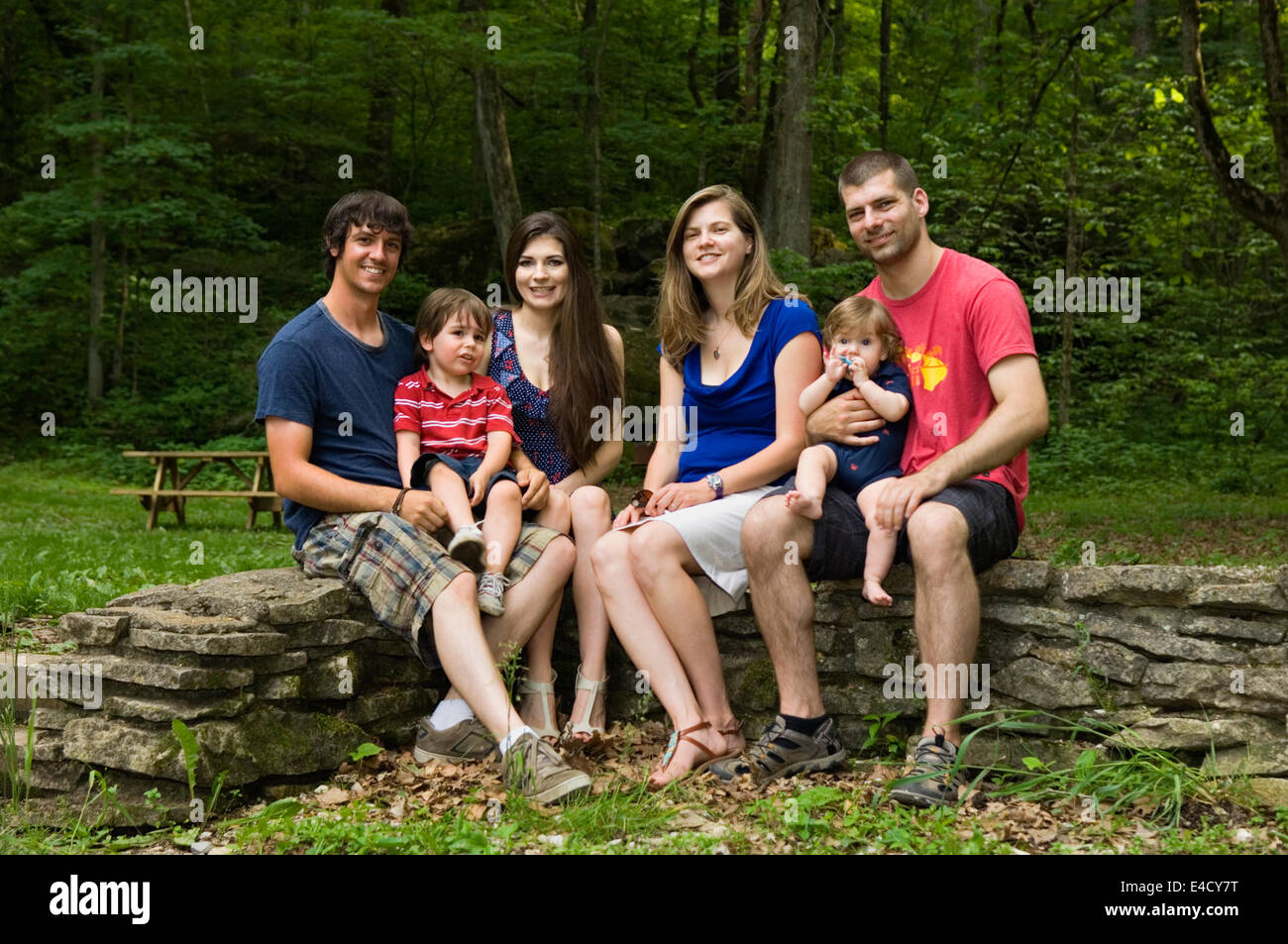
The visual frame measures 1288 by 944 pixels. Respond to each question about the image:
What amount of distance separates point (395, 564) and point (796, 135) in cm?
879

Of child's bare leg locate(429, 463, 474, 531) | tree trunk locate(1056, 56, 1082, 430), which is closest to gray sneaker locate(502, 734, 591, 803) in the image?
child's bare leg locate(429, 463, 474, 531)

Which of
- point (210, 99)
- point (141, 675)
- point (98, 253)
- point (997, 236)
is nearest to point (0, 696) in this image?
point (141, 675)

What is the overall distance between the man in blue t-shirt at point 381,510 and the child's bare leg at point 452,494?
0.14 feet

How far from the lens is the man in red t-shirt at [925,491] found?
9.93 feet

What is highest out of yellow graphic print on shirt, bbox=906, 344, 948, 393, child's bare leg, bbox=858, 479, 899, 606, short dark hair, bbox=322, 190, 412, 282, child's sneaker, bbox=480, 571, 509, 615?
short dark hair, bbox=322, 190, 412, 282

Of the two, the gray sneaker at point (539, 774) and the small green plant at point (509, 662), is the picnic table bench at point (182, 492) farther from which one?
the gray sneaker at point (539, 774)

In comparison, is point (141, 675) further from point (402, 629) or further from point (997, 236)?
point (997, 236)

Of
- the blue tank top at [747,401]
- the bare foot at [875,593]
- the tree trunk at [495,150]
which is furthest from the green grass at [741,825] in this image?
the tree trunk at [495,150]

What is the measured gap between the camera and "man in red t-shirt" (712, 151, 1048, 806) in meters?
3.03

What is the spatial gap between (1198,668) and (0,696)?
335 centimetres

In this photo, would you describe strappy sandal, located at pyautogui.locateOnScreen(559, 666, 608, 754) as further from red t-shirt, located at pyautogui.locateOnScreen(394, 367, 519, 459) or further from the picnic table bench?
the picnic table bench

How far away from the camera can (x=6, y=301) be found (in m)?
15.0

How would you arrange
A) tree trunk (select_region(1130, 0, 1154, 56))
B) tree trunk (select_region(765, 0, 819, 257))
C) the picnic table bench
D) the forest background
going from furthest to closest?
tree trunk (select_region(1130, 0, 1154, 56))
the forest background
tree trunk (select_region(765, 0, 819, 257))
the picnic table bench

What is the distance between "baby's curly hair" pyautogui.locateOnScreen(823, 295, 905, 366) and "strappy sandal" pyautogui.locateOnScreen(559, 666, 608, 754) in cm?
133
